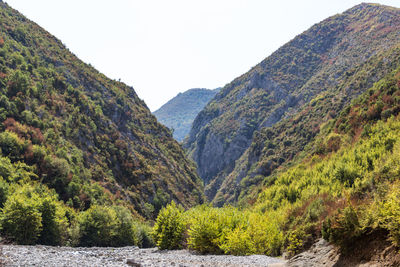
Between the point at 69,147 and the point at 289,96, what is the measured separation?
109m

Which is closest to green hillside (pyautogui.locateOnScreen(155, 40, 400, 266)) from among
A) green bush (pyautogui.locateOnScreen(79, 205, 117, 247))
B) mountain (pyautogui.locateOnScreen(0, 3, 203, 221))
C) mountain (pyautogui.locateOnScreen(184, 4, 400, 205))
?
green bush (pyautogui.locateOnScreen(79, 205, 117, 247))

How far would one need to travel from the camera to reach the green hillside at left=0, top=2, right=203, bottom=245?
33.9 meters

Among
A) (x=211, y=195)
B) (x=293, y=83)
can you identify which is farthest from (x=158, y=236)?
(x=293, y=83)

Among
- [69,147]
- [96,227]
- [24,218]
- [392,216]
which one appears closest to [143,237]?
[96,227]

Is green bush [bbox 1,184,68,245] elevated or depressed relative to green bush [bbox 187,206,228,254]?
elevated

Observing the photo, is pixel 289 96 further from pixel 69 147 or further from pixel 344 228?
pixel 344 228

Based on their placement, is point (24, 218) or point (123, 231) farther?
point (123, 231)

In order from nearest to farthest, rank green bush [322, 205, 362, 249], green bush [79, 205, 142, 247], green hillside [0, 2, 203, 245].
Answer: green bush [322, 205, 362, 249], green bush [79, 205, 142, 247], green hillside [0, 2, 203, 245]

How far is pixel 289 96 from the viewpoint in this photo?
137250 millimetres

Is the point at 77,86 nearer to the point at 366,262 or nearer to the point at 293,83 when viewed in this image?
the point at 366,262

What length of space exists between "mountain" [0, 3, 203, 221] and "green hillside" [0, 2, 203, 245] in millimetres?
152

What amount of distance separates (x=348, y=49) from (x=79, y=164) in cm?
13280

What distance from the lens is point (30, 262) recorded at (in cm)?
1310

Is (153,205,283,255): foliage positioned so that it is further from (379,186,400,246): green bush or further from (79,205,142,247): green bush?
(79,205,142,247): green bush
